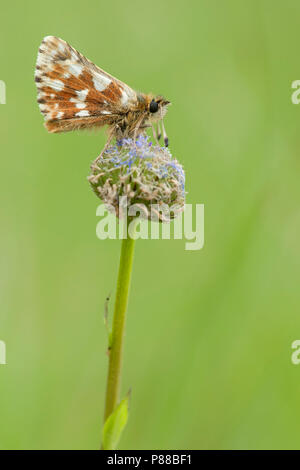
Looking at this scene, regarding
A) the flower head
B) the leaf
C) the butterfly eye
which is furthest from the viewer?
the butterfly eye

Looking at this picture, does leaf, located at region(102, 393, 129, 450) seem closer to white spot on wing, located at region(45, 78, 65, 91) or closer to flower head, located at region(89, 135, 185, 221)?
flower head, located at region(89, 135, 185, 221)

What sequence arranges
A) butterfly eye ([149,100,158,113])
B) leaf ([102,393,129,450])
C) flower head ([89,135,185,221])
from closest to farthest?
leaf ([102,393,129,450])
flower head ([89,135,185,221])
butterfly eye ([149,100,158,113])

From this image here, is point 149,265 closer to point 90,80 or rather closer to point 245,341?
point 245,341

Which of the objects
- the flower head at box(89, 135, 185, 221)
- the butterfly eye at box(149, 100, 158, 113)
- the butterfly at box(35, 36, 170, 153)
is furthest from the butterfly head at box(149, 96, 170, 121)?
the flower head at box(89, 135, 185, 221)

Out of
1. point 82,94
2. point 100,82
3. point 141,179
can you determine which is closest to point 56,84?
point 82,94

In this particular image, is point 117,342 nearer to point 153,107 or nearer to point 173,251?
point 153,107

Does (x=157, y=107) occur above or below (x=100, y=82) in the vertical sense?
below

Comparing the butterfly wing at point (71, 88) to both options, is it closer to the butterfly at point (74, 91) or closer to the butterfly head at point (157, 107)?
the butterfly at point (74, 91)
